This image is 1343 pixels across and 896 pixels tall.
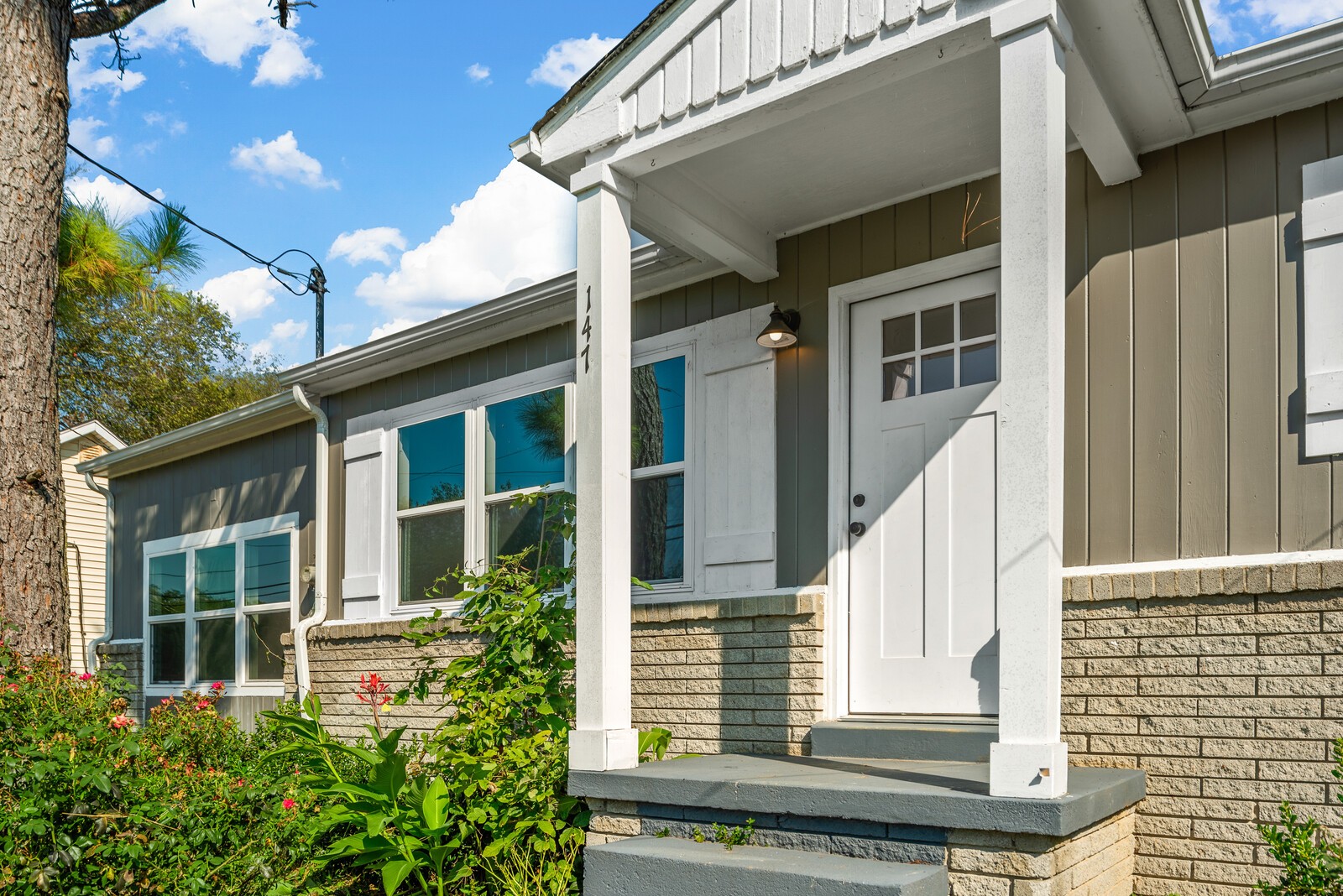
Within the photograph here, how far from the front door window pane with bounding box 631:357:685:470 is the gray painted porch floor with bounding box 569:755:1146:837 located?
6.08 feet

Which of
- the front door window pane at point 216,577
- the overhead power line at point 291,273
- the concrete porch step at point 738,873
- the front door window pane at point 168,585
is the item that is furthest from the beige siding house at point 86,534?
the concrete porch step at point 738,873

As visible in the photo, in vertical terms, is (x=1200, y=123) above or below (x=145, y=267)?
below

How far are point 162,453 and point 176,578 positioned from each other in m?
1.11

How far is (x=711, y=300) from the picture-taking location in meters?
5.61

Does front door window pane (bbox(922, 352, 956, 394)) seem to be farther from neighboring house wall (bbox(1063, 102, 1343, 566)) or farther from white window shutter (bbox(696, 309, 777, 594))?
white window shutter (bbox(696, 309, 777, 594))

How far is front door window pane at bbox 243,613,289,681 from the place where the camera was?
829 cm

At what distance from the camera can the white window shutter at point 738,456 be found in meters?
5.17

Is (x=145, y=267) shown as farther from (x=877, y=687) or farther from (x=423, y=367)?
(x=877, y=687)

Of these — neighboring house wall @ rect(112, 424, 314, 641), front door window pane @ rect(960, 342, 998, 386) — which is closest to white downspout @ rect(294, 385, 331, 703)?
neighboring house wall @ rect(112, 424, 314, 641)

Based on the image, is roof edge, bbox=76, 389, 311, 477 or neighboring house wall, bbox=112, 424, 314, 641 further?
neighboring house wall, bbox=112, 424, 314, 641

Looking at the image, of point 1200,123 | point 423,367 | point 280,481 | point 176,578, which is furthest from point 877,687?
point 176,578

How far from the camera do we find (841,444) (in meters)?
4.95

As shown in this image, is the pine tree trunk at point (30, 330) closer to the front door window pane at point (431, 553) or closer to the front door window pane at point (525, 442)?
the front door window pane at point (431, 553)

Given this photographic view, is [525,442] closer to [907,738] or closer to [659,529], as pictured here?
[659,529]
